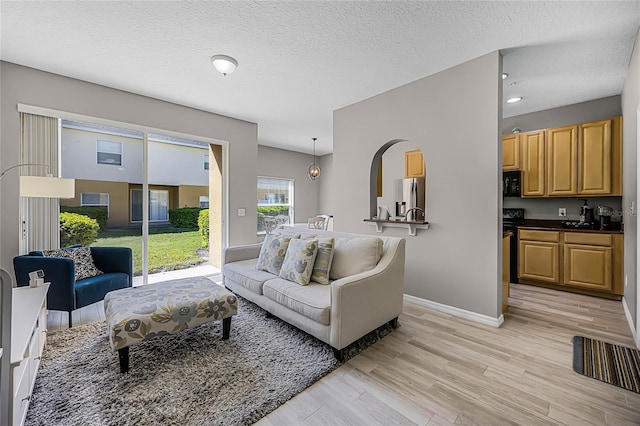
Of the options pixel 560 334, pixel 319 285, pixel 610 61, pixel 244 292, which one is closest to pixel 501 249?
pixel 560 334

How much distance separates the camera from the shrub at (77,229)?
3346mm

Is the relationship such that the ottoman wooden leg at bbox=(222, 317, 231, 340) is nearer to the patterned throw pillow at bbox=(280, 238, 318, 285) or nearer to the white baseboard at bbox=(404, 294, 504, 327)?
the patterned throw pillow at bbox=(280, 238, 318, 285)

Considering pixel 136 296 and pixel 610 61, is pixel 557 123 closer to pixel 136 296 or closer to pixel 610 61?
pixel 610 61

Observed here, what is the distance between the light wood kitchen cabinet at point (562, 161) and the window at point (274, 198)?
19.4 ft

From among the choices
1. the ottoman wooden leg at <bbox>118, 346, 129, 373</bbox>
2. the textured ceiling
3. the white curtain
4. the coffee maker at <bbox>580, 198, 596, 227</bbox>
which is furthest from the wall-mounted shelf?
the white curtain

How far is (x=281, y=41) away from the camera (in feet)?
8.45

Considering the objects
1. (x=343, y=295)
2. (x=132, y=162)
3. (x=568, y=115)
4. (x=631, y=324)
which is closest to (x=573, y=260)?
(x=631, y=324)

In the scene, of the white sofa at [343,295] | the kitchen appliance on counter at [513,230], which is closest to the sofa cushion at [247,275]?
the white sofa at [343,295]

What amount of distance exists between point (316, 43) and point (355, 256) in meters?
2.10

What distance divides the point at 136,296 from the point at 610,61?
525 cm

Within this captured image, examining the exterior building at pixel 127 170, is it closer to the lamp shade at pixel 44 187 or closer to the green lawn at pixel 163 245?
the green lawn at pixel 163 245

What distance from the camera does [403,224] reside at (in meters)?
3.44

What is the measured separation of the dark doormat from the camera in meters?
1.90

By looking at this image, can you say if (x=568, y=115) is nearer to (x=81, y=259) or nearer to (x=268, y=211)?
(x=268, y=211)
